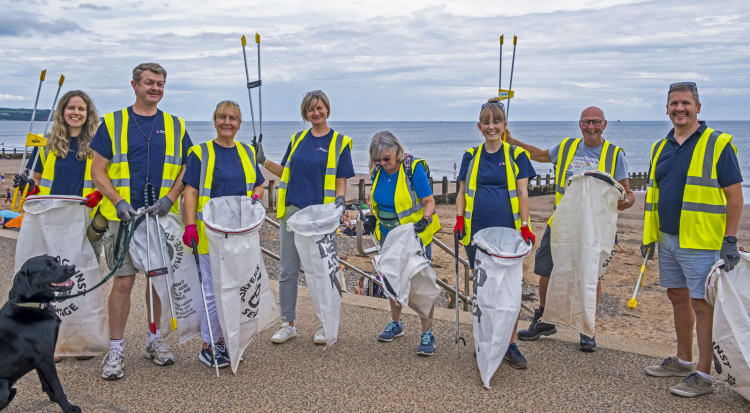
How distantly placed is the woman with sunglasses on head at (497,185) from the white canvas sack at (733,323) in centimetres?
115

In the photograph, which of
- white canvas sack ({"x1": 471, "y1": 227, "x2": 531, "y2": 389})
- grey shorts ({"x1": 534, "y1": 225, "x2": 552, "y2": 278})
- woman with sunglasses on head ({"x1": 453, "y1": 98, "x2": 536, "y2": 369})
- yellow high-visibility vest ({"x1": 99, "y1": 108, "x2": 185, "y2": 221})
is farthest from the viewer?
grey shorts ({"x1": 534, "y1": 225, "x2": 552, "y2": 278})

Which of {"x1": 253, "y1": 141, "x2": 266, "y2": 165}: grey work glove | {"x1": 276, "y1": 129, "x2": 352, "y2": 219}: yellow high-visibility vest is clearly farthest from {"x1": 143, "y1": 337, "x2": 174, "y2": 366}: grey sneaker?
{"x1": 253, "y1": 141, "x2": 266, "y2": 165}: grey work glove

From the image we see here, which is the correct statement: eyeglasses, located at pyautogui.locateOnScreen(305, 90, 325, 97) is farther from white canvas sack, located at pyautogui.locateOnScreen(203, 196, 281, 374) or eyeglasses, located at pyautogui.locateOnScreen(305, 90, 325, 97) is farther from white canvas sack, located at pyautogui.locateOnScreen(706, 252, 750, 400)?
white canvas sack, located at pyautogui.locateOnScreen(706, 252, 750, 400)

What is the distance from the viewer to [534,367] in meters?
4.25

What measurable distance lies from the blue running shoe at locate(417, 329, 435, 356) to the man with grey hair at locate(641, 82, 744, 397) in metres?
1.43

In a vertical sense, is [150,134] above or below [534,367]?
above

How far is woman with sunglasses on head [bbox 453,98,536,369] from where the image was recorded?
425cm

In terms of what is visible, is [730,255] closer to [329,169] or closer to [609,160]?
[609,160]

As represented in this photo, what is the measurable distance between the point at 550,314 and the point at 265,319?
206cm

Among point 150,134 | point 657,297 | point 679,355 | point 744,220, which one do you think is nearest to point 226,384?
point 150,134

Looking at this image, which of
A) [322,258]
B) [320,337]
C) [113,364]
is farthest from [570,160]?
[113,364]

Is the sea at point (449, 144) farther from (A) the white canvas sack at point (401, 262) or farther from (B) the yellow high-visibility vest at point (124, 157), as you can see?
(B) the yellow high-visibility vest at point (124, 157)

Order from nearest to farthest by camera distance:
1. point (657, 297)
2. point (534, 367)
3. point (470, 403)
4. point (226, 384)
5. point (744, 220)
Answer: point (470, 403)
point (226, 384)
point (534, 367)
point (657, 297)
point (744, 220)

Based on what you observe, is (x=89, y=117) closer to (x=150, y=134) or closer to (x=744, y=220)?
(x=150, y=134)
